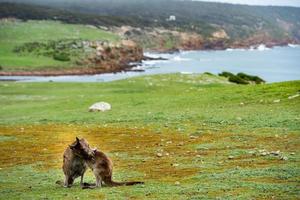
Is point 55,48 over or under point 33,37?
under

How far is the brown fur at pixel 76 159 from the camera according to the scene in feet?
52.5

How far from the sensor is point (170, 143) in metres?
25.8

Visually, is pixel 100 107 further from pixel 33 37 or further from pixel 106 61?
pixel 33 37

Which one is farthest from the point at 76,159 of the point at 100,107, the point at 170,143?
the point at 100,107

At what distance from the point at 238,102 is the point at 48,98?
23537mm

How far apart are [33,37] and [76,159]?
153949 mm

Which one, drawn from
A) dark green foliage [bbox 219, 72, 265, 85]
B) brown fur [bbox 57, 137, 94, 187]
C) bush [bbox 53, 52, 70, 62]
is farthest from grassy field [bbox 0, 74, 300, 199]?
bush [bbox 53, 52, 70, 62]

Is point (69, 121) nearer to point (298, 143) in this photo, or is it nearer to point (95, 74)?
point (298, 143)

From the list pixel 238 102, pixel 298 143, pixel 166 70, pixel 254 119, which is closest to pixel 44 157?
pixel 298 143

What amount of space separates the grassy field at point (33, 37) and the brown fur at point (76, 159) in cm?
11407

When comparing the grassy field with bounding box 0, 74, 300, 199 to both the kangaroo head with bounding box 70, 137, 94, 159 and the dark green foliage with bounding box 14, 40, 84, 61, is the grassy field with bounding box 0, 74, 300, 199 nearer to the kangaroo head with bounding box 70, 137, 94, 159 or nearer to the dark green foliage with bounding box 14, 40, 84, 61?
the kangaroo head with bounding box 70, 137, 94, 159

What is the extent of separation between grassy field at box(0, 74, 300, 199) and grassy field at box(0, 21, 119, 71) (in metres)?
81.1

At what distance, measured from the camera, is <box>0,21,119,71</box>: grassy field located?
440 feet

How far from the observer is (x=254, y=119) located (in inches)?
1252
